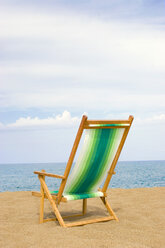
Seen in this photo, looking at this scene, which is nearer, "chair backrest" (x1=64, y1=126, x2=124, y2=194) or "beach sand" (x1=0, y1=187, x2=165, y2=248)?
"beach sand" (x1=0, y1=187, x2=165, y2=248)

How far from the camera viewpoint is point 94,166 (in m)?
3.69

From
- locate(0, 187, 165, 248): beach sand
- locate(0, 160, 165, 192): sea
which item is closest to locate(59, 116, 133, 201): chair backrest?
locate(0, 187, 165, 248): beach sand

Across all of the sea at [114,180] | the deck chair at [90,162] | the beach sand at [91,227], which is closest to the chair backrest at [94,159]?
the deck chair at [90,162]

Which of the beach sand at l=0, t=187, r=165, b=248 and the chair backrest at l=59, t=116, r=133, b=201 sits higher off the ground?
the chair backrest at l=59, t=116, r=133, b=201

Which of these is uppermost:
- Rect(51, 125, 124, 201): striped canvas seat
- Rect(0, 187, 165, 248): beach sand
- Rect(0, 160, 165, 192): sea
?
Rect(0, 160, 165, 192): sea

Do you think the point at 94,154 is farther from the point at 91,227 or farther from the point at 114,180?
the point at 114,180

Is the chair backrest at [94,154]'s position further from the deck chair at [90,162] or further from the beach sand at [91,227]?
the beach sand at [91,227]

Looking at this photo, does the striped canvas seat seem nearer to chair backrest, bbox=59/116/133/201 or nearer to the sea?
chair backrest, bbox=59/116/133/201

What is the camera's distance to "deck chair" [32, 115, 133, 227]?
3.50 meters

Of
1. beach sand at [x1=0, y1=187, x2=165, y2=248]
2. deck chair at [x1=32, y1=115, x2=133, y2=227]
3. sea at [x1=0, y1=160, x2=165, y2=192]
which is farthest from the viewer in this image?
sea at [x1=0, y1=160, x2=165, y2=192]

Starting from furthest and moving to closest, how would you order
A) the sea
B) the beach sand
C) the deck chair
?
the sea → the deck chair → the beach sand

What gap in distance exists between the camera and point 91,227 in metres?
3.56

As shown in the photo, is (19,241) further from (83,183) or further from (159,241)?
(159,241)

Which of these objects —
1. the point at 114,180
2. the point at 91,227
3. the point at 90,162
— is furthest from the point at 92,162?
the point at 114,180
